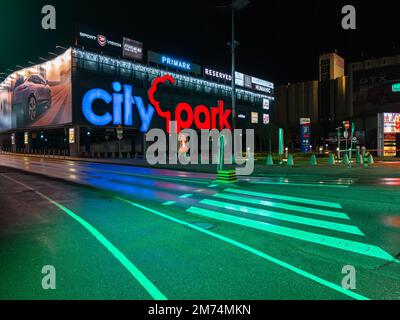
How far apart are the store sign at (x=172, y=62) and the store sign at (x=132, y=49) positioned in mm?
2505

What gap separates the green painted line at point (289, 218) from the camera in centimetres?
726

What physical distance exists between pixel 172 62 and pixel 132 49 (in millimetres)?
9861

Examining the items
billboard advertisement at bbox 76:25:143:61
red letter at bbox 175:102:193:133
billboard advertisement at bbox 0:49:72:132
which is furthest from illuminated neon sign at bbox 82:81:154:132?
billboard advertisement at bbox 76:25:143:61

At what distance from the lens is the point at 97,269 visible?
4918 mm

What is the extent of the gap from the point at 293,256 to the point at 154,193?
7.95 m

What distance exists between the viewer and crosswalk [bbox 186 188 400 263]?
6.31m

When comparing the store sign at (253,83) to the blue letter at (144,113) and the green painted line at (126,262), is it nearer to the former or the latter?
the blue letter at (144,113)

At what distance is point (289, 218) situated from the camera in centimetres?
830

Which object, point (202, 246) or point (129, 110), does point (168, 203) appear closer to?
point (202, 246)

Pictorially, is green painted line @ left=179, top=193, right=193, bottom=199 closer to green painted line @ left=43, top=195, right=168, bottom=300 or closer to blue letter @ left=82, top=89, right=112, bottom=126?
green painted line @ left=43, top=195, right=168, bottom=300

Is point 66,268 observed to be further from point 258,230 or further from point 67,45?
point 67,45

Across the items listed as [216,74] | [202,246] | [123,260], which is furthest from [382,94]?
[123,260]
